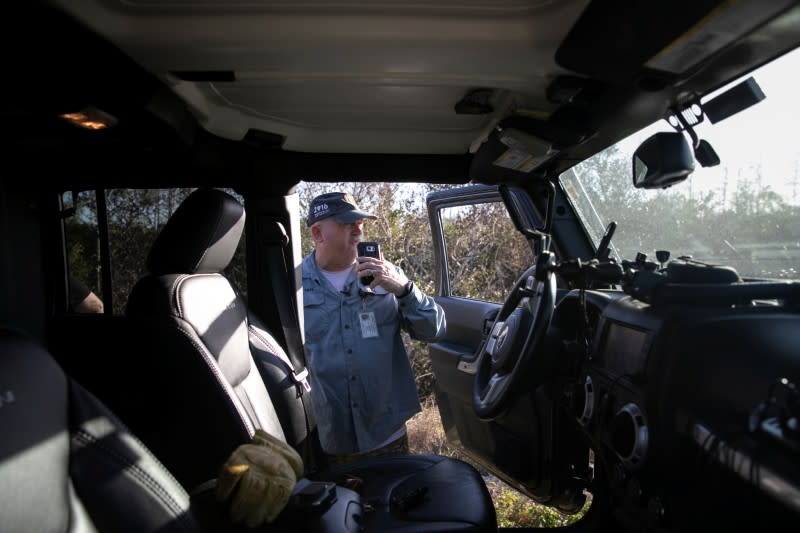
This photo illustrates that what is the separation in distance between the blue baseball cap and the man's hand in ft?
0.83

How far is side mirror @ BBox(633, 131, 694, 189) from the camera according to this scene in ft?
5.13

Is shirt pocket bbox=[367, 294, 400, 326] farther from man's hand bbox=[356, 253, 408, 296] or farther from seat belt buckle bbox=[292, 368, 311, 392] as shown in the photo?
seat belt buckle bbox=[292, 368, 311, 392]

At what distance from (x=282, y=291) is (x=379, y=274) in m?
0.53

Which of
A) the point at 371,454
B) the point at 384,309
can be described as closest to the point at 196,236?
the point at 384,309

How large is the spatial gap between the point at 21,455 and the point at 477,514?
1293 millimetres

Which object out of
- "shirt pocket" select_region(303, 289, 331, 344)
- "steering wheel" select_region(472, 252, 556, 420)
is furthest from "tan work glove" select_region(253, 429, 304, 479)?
"shirt pocket" select_region(303, 289, 331, 344)

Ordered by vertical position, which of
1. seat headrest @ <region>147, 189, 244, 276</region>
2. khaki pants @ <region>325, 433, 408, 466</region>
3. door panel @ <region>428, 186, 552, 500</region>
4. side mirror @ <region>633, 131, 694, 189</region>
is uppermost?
side mirror @ <region>633, 131, 694, 189</region>

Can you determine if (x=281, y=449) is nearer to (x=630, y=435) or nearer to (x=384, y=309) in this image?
(x=630, y=435)

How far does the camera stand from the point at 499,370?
1945 mm

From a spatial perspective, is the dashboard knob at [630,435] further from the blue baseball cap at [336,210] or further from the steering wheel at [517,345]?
the blue baseball cap at [336,210]

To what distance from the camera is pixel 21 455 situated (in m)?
0.86

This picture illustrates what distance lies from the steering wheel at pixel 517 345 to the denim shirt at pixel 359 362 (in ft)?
1.65

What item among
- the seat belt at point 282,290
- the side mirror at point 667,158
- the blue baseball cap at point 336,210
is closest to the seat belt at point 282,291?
the seat belt at point 282,290

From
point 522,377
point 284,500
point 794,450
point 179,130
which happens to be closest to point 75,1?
point 179,130
